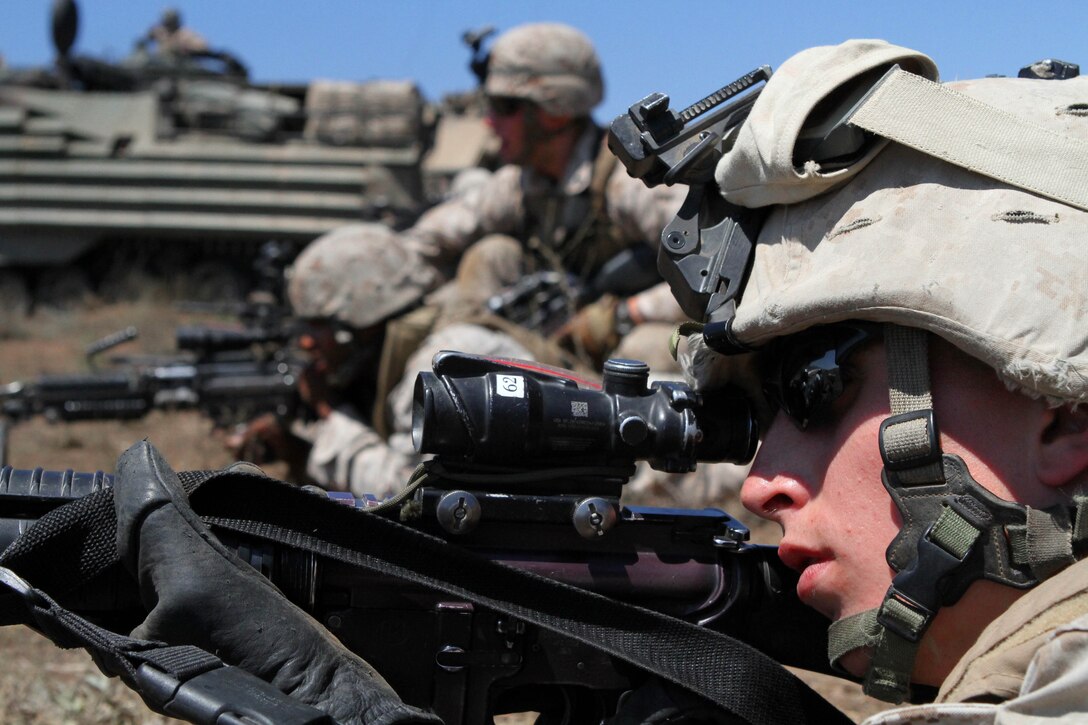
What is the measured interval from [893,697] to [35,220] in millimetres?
16370

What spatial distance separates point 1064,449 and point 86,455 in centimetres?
808

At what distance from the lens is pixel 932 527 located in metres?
1.63

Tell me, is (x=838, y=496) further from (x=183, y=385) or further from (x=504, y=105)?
(x=183, y=385)

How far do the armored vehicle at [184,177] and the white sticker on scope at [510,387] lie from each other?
1356 cm

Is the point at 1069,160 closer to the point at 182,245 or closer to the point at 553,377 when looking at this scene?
the point at 553,377

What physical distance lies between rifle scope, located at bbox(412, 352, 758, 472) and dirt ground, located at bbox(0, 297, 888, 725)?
1550mm

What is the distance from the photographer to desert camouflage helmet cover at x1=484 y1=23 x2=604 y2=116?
24.4ft

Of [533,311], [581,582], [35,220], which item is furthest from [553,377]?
[35,220]

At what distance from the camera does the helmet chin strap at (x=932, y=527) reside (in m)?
1.60

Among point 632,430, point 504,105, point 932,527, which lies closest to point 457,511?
point 632,430

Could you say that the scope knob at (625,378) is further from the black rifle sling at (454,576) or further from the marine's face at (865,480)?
the black rifle sling at (454,576)

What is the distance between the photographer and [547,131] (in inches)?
298

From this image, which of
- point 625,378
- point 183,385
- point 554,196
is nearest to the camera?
point 625,378

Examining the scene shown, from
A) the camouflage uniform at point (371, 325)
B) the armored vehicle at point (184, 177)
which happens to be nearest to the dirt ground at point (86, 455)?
the armored vehicle at point (184, 177)
